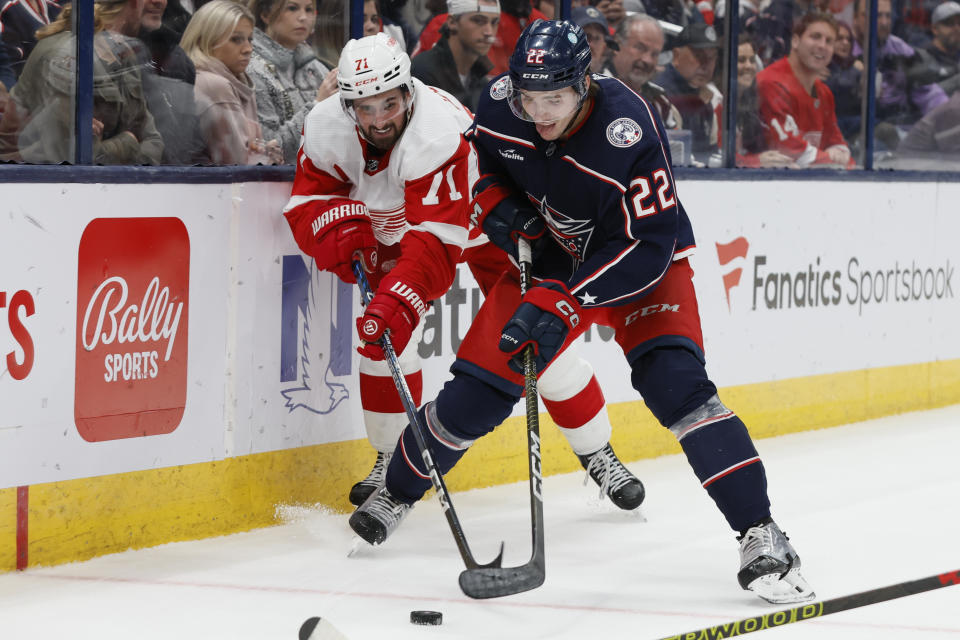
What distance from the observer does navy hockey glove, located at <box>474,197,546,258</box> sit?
3.28 metres

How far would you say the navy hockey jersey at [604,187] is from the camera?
3029 millimetres

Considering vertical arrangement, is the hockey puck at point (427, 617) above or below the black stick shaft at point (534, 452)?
below

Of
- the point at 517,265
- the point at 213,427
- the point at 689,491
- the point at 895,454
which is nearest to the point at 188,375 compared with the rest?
the point at 213,427

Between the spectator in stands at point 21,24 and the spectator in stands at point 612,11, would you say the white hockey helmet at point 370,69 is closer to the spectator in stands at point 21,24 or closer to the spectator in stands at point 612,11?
the spectator in stands at point 21,24

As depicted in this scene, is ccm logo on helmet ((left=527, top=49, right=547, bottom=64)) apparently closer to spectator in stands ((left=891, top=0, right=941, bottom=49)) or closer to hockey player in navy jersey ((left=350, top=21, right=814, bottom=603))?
Answer: hockey player in navy jersey ((left=350, top=21, right=814, bottom=603))

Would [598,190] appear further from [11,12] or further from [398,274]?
[11,12]

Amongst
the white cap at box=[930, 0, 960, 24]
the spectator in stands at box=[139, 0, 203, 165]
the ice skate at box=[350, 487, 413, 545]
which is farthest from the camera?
the white cap at box=[930, 0, 960, 24]

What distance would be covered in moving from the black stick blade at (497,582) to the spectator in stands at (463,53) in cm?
185

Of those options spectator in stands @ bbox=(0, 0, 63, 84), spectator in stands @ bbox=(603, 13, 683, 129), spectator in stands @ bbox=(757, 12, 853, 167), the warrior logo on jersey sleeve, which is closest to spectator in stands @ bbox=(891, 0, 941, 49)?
spectator in stands @ bbox=(757, 12, 853, 167)

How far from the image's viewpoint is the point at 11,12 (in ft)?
10.6

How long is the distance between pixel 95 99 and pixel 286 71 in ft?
2.27

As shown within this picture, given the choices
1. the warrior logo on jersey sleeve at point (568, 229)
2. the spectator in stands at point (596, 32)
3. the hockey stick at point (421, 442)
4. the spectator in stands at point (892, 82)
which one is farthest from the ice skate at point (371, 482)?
the spectator in stands at point (892, 82)

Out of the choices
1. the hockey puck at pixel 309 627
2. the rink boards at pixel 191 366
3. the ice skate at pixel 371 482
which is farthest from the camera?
the ice skate at pixel 371 482

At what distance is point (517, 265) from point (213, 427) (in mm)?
912
